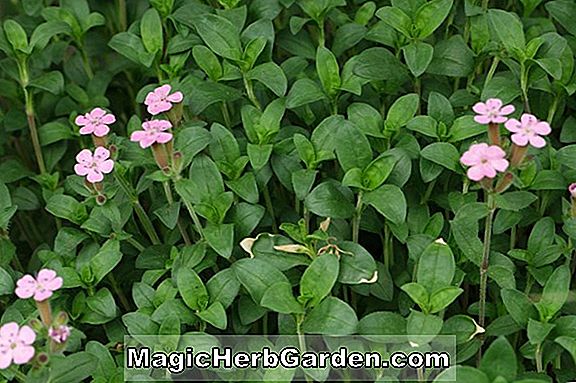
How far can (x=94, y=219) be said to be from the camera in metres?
1.49

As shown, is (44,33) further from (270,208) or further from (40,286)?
(40,286)

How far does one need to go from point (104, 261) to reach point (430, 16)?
2.26ft

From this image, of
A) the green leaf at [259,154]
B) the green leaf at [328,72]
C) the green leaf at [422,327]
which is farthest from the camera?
the green leaf at [328,72]

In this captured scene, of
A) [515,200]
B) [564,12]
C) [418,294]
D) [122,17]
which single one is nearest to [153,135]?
[418,294]

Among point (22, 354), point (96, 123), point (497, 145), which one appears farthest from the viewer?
point (96, 123)

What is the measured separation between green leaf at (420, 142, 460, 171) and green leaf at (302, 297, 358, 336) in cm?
29

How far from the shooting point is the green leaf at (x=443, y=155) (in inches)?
55.9

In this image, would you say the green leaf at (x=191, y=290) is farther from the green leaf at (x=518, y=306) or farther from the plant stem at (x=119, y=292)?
the green leaf at (x=518, y=306)

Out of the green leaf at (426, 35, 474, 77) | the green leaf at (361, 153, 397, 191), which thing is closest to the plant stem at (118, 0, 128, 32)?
the green leaf at (426, 35, 474, 77)

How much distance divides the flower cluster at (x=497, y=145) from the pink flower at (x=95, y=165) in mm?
523

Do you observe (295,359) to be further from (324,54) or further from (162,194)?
(324,54)

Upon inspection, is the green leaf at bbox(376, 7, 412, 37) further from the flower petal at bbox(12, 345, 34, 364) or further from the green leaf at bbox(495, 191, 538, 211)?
the flower petal at bbox(12, 345, 34, 364)

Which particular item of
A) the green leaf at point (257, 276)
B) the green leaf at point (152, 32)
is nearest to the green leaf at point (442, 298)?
the green leaf at point (257, 276)

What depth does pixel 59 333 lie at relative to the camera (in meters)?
1.16
